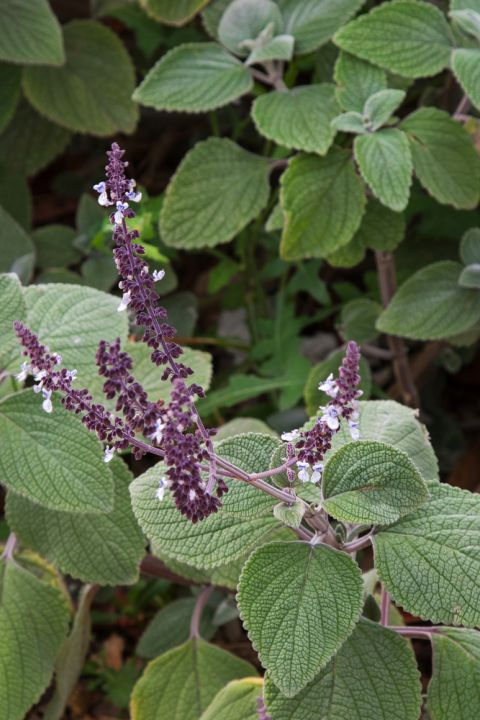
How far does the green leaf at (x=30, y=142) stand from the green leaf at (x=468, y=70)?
0.90 m

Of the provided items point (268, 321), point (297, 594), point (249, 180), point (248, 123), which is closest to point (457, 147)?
point (249, 180)

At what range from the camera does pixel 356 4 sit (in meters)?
1.55

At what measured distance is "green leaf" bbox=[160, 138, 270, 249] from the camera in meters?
1.56

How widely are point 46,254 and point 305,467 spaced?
112cm

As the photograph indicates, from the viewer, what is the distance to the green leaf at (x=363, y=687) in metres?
0.98

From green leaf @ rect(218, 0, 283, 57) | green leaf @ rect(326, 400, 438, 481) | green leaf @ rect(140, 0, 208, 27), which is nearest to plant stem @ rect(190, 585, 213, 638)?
green leaf @ rect(326, 400, 438, 481)

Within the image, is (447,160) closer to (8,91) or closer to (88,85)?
(88,85)

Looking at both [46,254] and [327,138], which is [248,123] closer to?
[46,254]

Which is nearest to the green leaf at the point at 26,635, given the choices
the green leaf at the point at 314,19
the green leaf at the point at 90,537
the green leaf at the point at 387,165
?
the green leaf at the point at 90,537

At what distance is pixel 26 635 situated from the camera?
1.28 m

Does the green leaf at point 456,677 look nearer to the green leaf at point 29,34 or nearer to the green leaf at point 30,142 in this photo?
the green leaf at point 29,34

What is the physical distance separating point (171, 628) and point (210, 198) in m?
0.66

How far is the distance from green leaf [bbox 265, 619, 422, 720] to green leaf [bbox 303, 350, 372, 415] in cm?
57

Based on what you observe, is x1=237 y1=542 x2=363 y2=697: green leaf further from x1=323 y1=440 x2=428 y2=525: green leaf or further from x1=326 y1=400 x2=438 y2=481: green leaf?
x1=326 y1=400 x2=438 y2=481: green leaf
